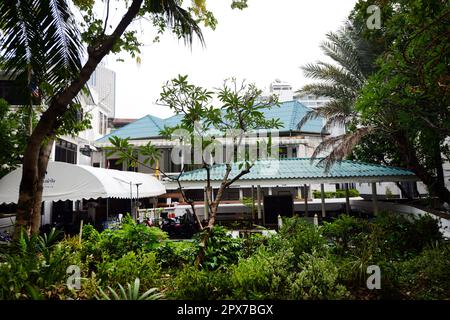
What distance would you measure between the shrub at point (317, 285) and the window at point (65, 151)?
18156mm

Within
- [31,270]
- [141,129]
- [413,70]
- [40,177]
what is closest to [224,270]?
[31,270]

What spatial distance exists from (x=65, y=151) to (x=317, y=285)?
20008 millimetres

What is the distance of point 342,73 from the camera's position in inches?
615

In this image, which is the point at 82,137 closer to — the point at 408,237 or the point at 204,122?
the point at 204,122

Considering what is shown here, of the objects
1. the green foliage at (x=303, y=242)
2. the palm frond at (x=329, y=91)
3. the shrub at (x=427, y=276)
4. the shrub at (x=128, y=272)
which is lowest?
the shrub at (x=427, y=276)

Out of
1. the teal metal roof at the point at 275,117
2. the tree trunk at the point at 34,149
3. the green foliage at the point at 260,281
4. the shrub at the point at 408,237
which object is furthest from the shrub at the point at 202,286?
the teal metal roof at the point at 275,117

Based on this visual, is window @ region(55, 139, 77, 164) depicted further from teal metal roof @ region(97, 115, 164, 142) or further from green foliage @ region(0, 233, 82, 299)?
green foliage @ region(0, 233, 82, 299)

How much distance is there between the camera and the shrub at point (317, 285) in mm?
4648

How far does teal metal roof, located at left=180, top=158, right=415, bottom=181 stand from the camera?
1377cm

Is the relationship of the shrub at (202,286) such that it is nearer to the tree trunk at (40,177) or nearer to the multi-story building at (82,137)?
the tree trunk at (40,177)

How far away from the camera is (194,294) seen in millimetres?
4762

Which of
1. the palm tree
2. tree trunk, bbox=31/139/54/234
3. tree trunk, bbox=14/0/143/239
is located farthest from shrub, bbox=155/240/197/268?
the palm tree
